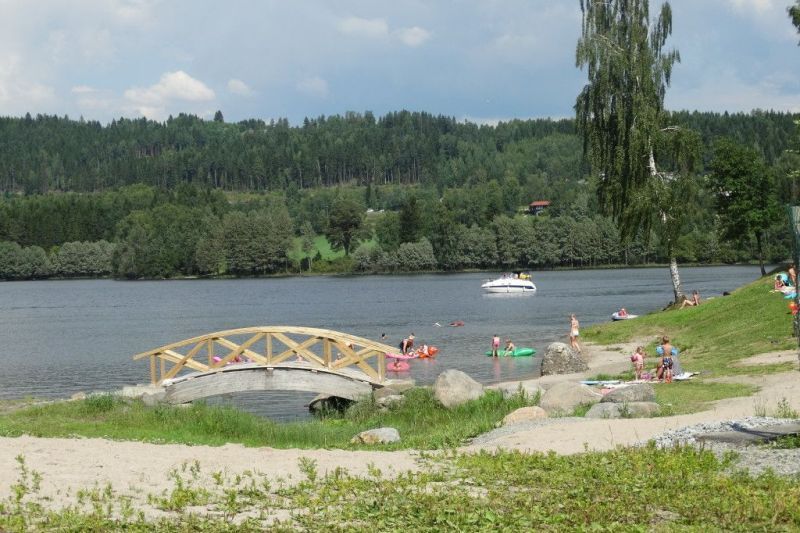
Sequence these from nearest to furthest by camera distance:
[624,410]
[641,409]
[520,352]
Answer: [624,410]
[641,409]
[520,352]

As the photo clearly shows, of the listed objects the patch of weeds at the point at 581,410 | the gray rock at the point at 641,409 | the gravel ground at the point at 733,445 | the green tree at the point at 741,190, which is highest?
the green tree at the point at 741,190

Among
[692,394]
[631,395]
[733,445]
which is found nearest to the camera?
[733,445]

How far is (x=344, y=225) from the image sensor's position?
554ft

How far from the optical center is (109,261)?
172375 millimetres

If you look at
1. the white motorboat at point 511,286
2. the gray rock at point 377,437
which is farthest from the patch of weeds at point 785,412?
the white motorboat at point 511,286

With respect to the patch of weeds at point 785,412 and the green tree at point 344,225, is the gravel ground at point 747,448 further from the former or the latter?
the green tree at point 344,225

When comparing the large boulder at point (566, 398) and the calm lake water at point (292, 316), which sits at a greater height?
the large boulder at point (566, 398)

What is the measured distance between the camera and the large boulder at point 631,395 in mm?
17734

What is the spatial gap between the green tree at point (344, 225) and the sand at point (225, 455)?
150m

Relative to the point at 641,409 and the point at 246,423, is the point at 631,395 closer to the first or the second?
the point at 641,409

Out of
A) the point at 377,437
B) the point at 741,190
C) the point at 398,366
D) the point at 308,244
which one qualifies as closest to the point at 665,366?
the point at 377,437

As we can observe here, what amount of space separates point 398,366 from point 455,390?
17.6m

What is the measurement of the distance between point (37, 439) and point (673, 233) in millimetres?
33244

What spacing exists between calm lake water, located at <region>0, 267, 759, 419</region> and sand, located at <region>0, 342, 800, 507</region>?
11.3 meters
